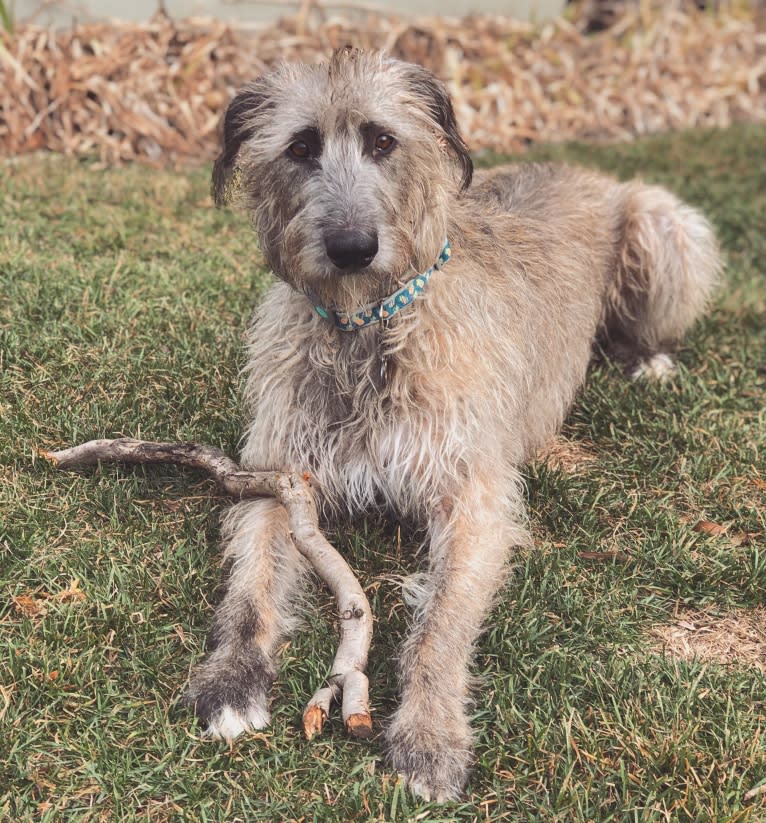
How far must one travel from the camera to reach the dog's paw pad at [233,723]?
10.0ft

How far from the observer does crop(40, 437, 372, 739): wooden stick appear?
10.1ft

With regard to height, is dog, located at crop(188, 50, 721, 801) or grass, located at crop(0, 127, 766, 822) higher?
dog, located at crop(188, 50, 721, 801)

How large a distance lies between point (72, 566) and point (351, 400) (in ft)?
4.14

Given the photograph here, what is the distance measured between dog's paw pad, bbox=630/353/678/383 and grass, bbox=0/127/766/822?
0.32 ft

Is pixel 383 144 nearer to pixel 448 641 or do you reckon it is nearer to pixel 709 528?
pixel 448 641

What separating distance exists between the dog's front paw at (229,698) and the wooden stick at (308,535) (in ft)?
0.61

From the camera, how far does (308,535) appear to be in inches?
140

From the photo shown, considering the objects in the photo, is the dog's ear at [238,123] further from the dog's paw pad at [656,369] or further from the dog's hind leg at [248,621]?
the dog's paw pad at [656,369]

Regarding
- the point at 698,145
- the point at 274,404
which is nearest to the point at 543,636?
the point at 274,404

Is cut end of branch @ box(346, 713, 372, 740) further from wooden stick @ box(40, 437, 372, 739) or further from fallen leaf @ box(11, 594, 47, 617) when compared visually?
fallen leaf @ box(11, 594, 47, 617)

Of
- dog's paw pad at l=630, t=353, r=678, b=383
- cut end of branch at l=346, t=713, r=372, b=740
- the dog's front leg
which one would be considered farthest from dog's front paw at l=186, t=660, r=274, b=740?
dog's paw pad at l=630, t=353, r=678, b=383

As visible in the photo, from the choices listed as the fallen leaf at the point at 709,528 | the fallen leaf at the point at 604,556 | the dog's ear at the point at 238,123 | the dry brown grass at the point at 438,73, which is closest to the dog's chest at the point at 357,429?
the fallen leaf at the point at 604,556

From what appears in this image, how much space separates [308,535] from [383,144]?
58.9 inches

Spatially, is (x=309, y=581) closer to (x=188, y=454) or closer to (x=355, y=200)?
(x=188, y=454)
